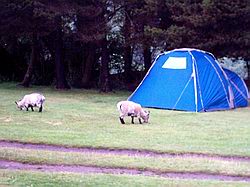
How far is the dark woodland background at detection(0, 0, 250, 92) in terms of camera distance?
24031mm

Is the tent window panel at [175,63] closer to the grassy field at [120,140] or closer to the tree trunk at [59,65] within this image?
the grassy field at [120,140]

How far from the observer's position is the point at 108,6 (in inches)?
1090

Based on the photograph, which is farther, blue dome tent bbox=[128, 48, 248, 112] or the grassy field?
blue dome tent bbox=[128, 48, 248, 112]

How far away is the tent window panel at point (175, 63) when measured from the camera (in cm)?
2134

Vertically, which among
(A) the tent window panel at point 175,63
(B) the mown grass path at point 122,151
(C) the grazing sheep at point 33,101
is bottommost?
(B) the mown grass path at point 122,151

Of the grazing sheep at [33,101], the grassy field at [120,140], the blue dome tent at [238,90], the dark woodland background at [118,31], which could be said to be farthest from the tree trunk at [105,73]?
the grazing sheep at [33,101]

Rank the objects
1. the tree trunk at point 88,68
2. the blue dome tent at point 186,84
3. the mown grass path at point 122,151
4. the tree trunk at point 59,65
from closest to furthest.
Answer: the mown grass path at point 122,151 < the blue dome tent at point 186,84 < the tree trunk at point 59,65 < the tree trunk at point 88,68

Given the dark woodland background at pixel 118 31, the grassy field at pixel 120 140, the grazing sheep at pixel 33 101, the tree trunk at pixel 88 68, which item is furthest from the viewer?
the tree trunk at pixel 88 68

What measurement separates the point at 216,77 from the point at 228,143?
9.33m

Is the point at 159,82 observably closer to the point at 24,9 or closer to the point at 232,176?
the point at 24,9

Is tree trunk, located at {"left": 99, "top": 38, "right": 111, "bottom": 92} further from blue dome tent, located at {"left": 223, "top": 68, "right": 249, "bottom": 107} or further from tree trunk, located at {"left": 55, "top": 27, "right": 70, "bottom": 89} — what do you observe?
blue dome tent, located at {"left": 223, "top": 68, "right": 249, "bottom": 107}

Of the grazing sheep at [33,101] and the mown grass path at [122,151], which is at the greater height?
the grazing sheep at [33,101]

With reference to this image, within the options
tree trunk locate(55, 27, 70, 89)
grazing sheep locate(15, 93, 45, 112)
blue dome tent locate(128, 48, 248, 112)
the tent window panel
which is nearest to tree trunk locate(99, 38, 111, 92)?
tree trunk locate(55, 27, 70, 89)

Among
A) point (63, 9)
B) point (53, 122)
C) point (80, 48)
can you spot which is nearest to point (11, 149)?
point (53, 122)
